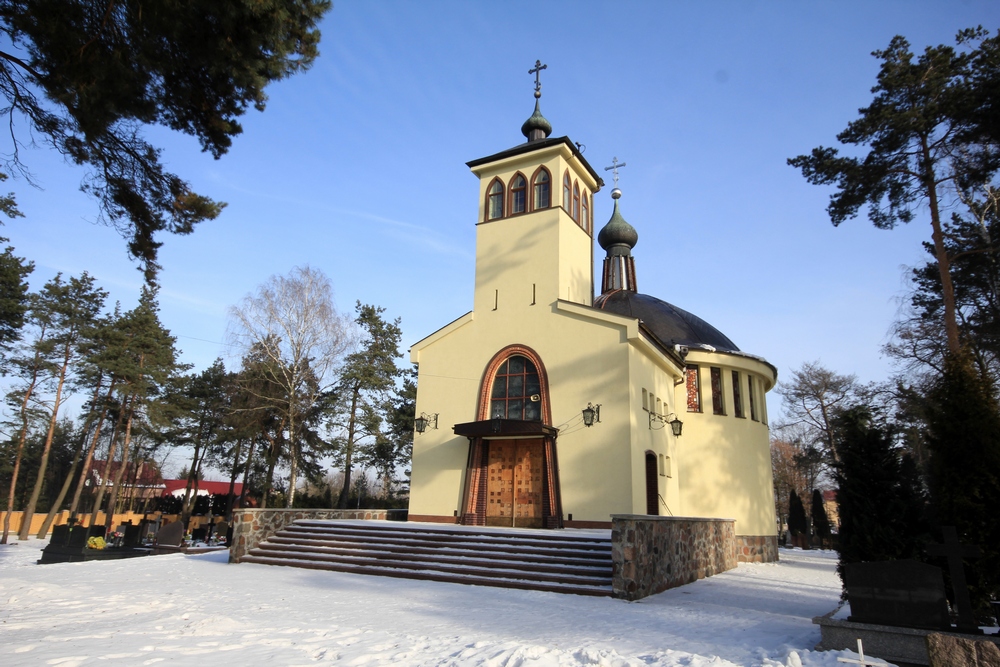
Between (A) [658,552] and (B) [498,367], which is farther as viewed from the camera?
(B) [498,367]

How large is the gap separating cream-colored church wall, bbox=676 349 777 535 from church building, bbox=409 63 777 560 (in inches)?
1.8

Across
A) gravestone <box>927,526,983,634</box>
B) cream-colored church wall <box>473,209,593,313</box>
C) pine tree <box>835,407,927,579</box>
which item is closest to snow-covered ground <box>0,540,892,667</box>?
gravestone <box>927,526,983,634</box>

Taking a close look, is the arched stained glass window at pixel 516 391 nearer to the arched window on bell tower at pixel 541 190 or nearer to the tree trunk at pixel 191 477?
the arched window on bell tower at pixel 541 190

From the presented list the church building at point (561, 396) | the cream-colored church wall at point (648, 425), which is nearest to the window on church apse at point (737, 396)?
the church building at point (561, 396)

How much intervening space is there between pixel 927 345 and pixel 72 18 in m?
21.6

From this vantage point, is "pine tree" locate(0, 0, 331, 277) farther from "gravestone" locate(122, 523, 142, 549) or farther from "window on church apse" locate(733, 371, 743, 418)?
"window on church apse" locate(733, 371, 743, 418)

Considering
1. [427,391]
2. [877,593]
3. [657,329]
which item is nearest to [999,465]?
[877,593]

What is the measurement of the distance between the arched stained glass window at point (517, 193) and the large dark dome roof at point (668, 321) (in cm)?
572

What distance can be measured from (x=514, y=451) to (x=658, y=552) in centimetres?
605

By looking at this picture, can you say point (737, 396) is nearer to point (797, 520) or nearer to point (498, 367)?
point (498, 367)

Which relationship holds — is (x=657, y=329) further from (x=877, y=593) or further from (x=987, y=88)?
(x=877, y=593)

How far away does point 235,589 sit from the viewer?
891cm

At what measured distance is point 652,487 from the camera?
1638 cm

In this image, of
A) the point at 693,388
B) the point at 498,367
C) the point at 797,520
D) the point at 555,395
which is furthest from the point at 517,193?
the point at 797,520
